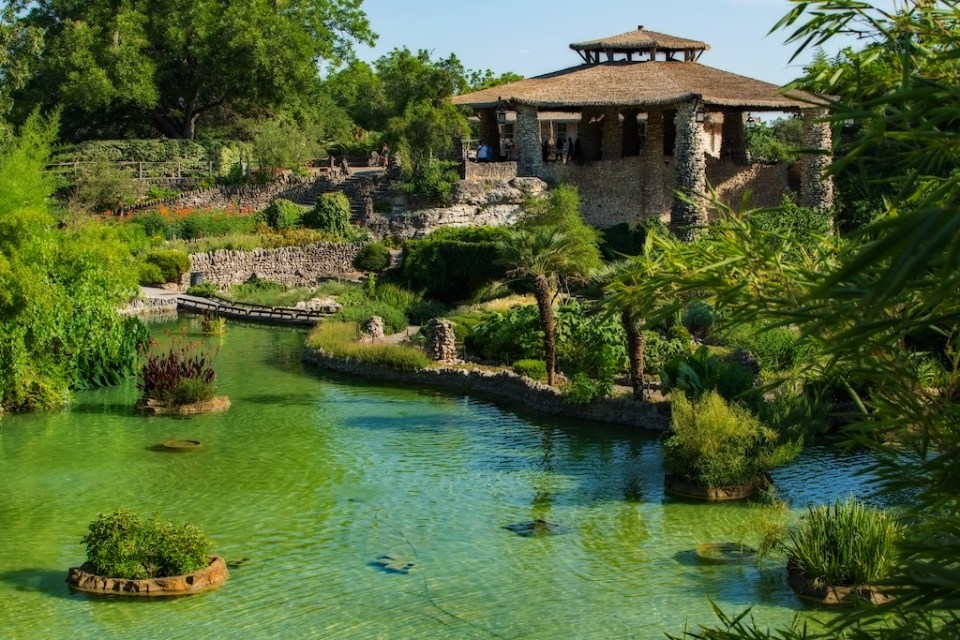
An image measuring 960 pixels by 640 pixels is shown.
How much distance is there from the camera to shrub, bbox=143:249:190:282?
40.9 meters

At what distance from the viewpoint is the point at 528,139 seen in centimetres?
4525

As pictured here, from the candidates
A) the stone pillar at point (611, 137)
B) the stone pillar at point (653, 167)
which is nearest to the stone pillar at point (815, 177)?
the stone pillar at point (653, 167)

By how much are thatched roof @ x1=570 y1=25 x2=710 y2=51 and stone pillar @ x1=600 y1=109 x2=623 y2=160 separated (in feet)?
10.3

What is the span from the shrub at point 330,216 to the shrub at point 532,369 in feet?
61.6

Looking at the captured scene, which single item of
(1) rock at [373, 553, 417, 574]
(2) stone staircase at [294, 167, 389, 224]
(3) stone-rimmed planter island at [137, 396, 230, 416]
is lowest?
(1) rock at [373, 553, 417, 574]

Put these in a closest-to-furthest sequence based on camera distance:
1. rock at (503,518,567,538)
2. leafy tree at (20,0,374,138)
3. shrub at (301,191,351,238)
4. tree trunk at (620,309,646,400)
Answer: rock at (503,518,567,538), tree trunk at (620,309,646,400), shrub at (301,191,351,238), leafy tree at (20,0,374,138)

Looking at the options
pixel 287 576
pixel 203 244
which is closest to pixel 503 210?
pixel 203 244

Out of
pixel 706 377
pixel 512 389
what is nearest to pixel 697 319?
pixel 512 389

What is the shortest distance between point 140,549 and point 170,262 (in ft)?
92.6

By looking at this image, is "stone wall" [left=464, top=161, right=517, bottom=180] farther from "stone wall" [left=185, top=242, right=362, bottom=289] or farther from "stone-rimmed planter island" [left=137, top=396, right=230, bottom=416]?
"stone-rimmed planter island" [left=137, top=396, right=230, bottom=416]

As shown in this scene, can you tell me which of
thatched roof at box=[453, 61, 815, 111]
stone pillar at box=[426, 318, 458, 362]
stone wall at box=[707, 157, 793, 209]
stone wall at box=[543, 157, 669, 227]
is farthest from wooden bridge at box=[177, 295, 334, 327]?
stone wall at box=[707, 157, 793, 209]

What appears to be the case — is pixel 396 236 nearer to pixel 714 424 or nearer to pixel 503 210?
pixel 503 210

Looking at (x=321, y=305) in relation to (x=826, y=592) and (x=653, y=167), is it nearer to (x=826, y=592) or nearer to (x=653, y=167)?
(x=653, y=167)

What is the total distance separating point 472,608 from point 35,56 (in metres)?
50.1
